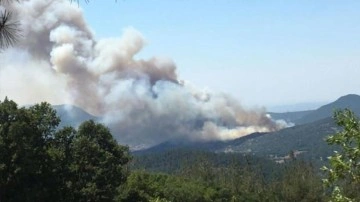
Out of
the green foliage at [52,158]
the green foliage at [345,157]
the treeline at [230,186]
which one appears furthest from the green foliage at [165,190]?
the green foliage at [345,157]

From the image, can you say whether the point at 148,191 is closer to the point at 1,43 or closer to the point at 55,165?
the point at 55,165

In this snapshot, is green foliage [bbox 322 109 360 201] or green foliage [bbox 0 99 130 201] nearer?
green foliage [bbox 322 109 360 201]

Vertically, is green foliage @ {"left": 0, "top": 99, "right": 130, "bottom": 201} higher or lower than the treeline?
higher

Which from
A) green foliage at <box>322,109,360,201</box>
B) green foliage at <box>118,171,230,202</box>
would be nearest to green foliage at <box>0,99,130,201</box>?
green foliage at <box>118,171,230,202</box>

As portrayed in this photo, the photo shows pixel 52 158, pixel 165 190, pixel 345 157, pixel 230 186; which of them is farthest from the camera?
pixel 230 186

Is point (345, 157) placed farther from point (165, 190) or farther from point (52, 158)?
point (165, 190)

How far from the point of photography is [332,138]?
11.3 metres

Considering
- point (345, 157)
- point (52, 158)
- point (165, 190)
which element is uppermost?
point (52, 158)

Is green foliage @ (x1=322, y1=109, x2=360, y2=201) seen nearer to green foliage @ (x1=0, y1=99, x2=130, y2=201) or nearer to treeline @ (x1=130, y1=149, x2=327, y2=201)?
green foliage @ (x1=0, y1=99, x2=130, y2=201)

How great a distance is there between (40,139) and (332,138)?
51.1m

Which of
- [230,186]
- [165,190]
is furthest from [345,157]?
[230,186]

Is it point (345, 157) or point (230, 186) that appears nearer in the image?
point (345, 157)

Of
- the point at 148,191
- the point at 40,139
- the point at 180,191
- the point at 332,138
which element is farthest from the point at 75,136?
the point at 332,138

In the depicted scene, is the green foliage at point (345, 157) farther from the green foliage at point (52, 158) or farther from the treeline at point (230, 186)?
the treeline at point (230, 186)
